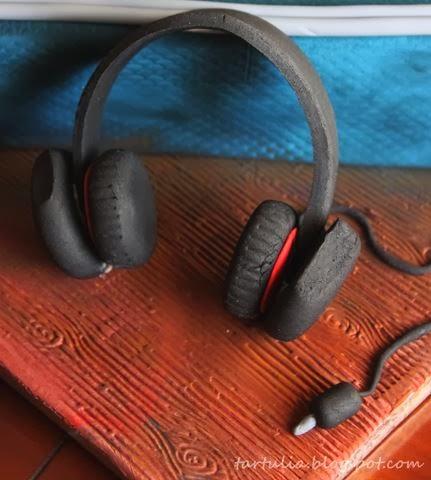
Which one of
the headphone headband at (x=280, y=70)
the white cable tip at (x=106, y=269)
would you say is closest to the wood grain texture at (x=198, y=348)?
the white cable tip at (x=106, y=269)

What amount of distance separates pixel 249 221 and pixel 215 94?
0.66ft

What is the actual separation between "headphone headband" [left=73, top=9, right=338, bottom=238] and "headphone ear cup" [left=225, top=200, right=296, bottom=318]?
0.11ft

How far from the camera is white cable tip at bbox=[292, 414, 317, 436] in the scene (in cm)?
74

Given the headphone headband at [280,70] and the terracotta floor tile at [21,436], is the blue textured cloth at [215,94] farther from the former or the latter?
the terracotta floor tile at [21,436]

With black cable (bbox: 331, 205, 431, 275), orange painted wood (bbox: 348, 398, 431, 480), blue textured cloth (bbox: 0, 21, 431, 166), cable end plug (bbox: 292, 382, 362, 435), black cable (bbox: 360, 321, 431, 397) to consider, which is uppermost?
blue textured cloth (bbox: 0, 21, 431, 166)

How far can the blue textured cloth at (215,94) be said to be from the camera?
0.83 m

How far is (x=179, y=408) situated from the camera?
0.77 m

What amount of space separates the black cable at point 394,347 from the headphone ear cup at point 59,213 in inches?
12.4

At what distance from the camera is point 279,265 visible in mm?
743

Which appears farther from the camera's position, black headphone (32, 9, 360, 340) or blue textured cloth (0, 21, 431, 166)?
blue textured cloth (0, 21, 431, 166)

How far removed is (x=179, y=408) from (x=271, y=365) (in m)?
0.11

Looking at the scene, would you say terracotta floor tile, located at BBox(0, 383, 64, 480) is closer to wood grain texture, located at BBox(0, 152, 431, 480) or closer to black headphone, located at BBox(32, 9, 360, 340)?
wood grain texture, located at BBox(0, 152, 431, 480)

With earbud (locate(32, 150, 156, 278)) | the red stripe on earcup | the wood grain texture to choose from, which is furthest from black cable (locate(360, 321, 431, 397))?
earbud (locate(32, 150, 156, 278))

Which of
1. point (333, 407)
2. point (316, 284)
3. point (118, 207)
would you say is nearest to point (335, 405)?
A: point (333, 407)
